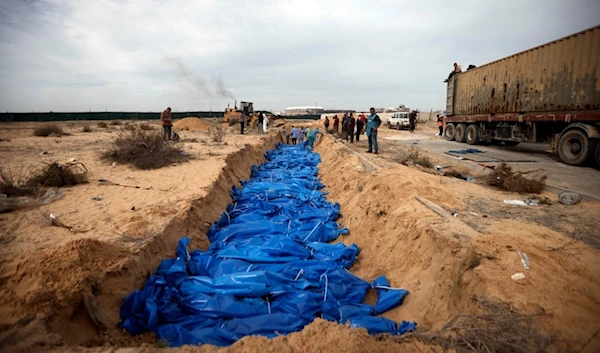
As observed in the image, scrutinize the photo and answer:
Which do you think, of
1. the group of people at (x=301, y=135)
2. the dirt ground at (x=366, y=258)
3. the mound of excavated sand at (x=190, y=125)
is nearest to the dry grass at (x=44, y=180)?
the dirt ground at (x=366, y=258)

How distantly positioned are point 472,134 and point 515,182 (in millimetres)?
10752

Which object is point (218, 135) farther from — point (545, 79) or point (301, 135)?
point (545, 79)

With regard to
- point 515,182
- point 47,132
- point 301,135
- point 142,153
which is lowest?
point 515,182

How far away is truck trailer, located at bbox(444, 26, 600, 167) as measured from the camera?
9.12 metres

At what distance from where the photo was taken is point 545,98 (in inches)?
431

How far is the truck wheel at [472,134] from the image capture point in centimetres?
1553

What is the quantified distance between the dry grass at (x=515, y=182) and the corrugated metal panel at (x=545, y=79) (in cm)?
509

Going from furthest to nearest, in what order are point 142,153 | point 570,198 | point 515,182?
point 142,153, point 515,182, point 570,198

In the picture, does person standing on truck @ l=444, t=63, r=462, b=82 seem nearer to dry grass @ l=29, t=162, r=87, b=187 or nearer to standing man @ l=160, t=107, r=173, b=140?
standing man @ l=160, t=107, r=173, b=140

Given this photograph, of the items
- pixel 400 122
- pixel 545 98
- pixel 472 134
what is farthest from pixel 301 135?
pixel 545 98

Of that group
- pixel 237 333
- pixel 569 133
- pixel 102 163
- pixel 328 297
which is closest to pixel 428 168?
pixel 569 133

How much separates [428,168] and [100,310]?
8.60 meters

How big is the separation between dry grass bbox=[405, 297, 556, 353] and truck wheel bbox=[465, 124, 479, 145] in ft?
48.9

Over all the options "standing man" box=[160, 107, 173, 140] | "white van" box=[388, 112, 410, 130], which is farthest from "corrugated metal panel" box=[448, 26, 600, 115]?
"white van" box=[388, 112, 410, 130]
